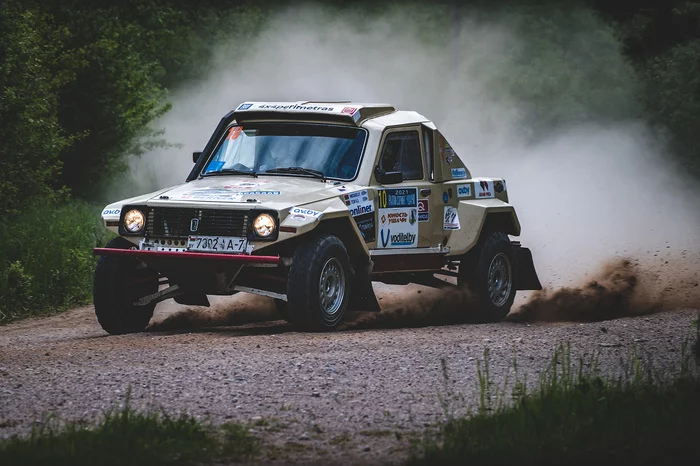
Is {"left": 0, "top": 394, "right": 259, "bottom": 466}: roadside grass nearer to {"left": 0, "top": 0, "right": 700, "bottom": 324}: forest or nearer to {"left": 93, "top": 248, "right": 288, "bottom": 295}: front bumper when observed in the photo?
{"left": 93, "top": 248, "right": 288, "bottom": 295}: front bumper

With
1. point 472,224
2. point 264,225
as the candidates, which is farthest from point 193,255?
point 472,224

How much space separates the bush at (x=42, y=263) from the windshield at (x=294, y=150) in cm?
358

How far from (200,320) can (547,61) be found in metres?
31.3

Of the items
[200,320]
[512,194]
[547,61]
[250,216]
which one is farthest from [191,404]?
[547,61]

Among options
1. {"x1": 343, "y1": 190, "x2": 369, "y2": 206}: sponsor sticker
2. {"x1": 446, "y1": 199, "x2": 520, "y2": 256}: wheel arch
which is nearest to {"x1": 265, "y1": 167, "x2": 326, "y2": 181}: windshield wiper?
{"x1": 343, "y1": 190, "x2": 369, "y2": 206}: sponsor sticker

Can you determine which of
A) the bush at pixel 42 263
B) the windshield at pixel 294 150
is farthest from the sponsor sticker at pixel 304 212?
the bush at pixel 42 263

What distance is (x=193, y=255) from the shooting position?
1214 cm

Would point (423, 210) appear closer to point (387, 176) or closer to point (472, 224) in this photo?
point (472, 224)

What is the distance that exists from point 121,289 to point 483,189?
4.42 m

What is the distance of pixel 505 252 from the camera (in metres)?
15.1

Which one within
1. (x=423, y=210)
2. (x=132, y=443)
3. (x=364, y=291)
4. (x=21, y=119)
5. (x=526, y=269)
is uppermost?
(x=21, y=119)

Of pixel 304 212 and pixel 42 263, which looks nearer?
pixel 304 212

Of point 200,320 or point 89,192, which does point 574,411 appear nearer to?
point 200,320

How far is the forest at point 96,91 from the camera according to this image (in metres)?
16.2
